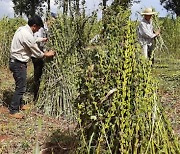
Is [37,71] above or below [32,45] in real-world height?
below

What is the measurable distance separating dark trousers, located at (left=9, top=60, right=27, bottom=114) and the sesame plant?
3.44 m

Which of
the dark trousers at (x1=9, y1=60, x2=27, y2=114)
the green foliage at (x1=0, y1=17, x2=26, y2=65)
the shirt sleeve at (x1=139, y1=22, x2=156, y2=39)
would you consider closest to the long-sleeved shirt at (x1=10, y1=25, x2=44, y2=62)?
the dark trousers at (x1=9, y1=60, x2=27, y2=114)

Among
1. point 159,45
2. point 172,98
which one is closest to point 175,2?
point 159,45

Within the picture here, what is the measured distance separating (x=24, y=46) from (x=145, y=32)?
12.0 feet

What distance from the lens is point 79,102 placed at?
4.10m

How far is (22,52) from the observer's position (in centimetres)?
739

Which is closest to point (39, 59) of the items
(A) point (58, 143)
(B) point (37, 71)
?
(B) point (37, 71)

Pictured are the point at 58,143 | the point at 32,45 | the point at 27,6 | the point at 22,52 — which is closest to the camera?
the point at 58,143

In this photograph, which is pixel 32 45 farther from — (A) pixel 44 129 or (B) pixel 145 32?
(B) pixel 145 32

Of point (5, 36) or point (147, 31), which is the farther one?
point (5, 36)

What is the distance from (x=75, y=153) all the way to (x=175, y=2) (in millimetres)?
48695

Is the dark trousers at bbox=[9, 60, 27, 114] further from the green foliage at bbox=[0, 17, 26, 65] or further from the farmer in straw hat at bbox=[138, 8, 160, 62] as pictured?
the green foliage at bbox=[0, 17, 26, 65]

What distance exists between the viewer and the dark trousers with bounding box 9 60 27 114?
7414 millimetres

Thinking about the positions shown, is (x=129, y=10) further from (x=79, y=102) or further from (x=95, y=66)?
(x=79, y=102)
